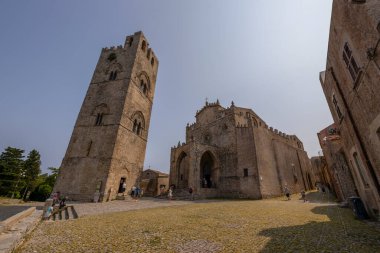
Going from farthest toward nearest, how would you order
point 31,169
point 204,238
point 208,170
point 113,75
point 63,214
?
point 31,169 → point 208,170 → point 113,75 → point 63,214 → point 204,238

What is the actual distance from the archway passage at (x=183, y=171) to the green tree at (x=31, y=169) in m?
28.0

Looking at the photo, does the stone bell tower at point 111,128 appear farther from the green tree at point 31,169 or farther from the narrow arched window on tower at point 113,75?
the green tree at point 31,169

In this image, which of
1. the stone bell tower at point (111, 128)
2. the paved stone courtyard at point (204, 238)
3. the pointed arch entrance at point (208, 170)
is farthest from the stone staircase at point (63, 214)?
the pointed arch entrance at point (208, 170)

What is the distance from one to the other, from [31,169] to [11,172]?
13.5ft

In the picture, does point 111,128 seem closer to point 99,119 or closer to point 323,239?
point 99,119

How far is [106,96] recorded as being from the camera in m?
20.6

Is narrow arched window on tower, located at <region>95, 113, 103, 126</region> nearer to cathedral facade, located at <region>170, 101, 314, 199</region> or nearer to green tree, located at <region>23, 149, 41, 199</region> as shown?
cathedral facade, located at <region>170, 101, 314, 199</region>

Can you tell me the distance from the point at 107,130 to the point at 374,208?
2040 centimetres

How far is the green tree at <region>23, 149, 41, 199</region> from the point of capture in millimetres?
33478

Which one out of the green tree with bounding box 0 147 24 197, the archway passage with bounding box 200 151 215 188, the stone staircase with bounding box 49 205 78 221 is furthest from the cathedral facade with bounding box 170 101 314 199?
the green tree with bounding box 0 147 24 197

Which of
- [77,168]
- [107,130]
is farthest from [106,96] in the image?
[77,168]

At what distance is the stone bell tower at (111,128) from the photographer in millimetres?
16594

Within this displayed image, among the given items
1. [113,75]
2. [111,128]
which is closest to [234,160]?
[111,128]

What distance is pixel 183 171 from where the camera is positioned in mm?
28828
